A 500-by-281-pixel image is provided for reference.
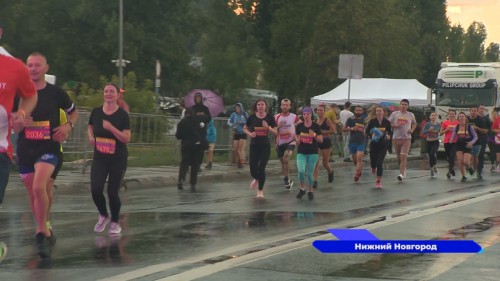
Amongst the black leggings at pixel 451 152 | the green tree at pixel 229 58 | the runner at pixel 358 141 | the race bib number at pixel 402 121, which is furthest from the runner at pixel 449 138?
the green tree at pixel 229 58

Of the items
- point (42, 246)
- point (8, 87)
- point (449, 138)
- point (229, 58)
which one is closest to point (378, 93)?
point (449, 138)

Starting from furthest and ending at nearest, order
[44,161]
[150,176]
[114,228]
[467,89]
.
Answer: [467,89], [150,176], [114,228], [44,161]

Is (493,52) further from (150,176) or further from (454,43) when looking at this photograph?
(150,176)

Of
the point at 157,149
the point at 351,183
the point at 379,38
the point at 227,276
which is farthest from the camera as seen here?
the point at 379,38

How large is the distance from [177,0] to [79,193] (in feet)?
143

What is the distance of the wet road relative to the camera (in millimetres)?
7824

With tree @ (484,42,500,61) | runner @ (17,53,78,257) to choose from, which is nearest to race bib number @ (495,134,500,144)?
runner @ (17,53,78,257)

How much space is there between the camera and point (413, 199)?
15.4 m

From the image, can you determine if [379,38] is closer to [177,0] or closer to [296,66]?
[296,66]

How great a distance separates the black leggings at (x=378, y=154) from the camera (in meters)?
18.4

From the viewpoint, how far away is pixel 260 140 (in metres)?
15.5

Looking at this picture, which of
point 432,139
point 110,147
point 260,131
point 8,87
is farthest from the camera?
point 432,139

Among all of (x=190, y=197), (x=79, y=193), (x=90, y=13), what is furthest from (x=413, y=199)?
(x=90, y=13)

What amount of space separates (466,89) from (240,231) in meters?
23.1
